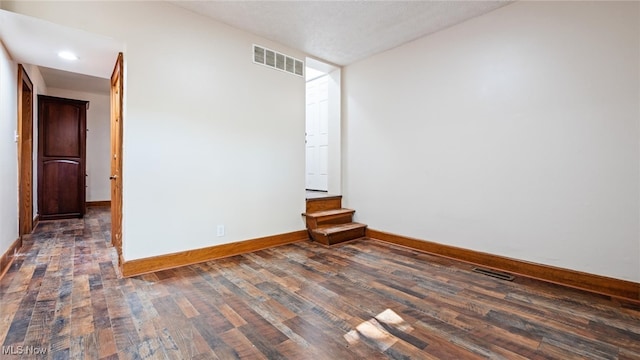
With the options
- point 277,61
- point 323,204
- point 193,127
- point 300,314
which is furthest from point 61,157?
point 300,314

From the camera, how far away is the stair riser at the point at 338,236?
3.77 m

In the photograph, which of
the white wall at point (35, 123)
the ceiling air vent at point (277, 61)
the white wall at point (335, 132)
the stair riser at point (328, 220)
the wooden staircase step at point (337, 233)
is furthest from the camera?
the white wall at point (335, 132)

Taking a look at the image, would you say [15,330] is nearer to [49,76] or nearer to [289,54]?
[289,54]

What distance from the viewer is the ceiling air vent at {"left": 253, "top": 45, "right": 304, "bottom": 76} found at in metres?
3.49

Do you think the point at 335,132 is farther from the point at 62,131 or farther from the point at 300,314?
the point at 62,131

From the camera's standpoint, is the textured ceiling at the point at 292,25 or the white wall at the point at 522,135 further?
the textured ceiling at the point at 292,25

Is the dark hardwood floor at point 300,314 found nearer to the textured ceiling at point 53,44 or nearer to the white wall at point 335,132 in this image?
the white wall at point 335,132

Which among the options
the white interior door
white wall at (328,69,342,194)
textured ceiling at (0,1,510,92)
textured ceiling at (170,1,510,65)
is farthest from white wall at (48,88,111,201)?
white wall at (328,69,342,194)

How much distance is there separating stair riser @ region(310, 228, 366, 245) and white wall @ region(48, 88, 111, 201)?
19.6 feet

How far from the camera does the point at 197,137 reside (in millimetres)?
3014

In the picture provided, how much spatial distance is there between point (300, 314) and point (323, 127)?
3621mm

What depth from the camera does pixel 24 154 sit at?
3.94 metres

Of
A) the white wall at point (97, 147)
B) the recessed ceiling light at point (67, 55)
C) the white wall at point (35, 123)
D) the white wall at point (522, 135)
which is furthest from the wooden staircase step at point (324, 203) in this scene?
the white wall at point (97, 147)

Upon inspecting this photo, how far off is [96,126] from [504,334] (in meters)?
8.48
